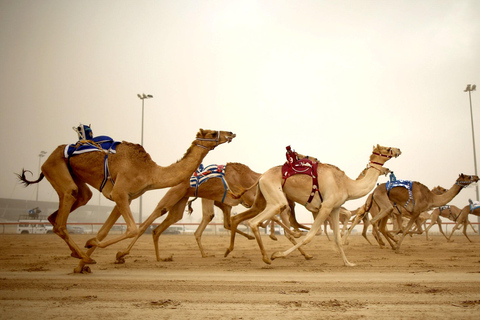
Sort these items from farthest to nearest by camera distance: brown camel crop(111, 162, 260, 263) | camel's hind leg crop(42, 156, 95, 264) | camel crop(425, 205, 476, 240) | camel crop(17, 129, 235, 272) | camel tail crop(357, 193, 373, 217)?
camel crop(425, 205, 476, 240) → camel tail crop(357, 193, 373, 217) → brown camel crop(111, 162, 260, 263) → camel crop(17, 129, 235, 272) → camel's hind leg crop(42, 156, 95, 264)

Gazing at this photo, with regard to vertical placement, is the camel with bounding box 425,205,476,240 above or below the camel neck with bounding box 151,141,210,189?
below

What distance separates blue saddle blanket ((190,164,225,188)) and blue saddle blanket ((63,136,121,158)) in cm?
290

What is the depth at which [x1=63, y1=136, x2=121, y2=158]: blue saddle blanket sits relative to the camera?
25.4ft

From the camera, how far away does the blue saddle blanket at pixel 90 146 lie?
775 cm

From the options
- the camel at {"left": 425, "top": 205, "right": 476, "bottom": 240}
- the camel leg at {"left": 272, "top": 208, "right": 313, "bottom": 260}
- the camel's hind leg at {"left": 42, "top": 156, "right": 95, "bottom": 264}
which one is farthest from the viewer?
the camel at {"left": 425, "top": 205, "right": 476, "bottom": 240}

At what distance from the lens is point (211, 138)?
26.1 feet

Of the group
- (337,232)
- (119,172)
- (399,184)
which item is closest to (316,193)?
(337,232)

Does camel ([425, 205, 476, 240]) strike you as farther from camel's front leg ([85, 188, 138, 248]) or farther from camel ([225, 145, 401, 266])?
camel's front leg ([85, 188, 138, 248])

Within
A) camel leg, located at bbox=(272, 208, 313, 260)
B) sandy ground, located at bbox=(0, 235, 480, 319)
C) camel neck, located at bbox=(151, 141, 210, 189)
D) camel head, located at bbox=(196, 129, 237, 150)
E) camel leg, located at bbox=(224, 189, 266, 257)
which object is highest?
camel head, located at bbox=(196, 129, 237, 150)

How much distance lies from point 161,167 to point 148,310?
4416 millimetres

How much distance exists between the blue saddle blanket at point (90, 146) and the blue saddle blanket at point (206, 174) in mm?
2903

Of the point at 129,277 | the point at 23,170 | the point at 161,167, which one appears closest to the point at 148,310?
the point at 129,277

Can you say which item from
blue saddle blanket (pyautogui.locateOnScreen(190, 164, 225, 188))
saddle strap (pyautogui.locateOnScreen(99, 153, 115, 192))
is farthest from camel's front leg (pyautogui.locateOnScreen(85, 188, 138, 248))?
blue saddle blanket (pyautogui.locateOnScreen(190, 164, 225, 188))

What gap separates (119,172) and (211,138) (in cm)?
199
